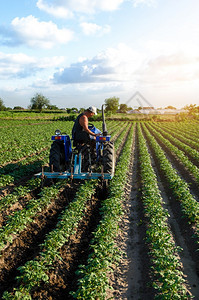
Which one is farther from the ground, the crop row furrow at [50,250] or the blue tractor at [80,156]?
the blue tractor at [80,156]

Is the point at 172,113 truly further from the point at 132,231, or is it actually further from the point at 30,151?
the point at 132,231

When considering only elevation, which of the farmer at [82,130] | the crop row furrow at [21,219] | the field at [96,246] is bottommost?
the field at [96,246]

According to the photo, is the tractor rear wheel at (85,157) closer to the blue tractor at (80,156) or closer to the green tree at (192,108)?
the blue tractor at (80,156)

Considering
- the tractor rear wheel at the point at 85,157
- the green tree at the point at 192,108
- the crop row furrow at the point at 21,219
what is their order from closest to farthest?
the crop row furrow at the point at 21,219, the tractor rear wheel at the point at 85,157, the green tree at the point at 192,108

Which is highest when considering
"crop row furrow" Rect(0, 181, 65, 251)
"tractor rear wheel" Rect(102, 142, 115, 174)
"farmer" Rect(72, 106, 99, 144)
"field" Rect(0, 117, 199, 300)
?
"farmer" Rect(72, 106, 99, 144)

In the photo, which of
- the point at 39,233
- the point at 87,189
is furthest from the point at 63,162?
the point at 39,233

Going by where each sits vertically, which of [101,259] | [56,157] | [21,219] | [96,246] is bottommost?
[101,259]

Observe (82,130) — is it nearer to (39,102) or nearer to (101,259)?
(101,259)

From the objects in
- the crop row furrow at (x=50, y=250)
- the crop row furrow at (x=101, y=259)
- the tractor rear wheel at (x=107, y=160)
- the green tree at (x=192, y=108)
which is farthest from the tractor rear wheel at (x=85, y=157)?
the green tree at (x=192, y=108)

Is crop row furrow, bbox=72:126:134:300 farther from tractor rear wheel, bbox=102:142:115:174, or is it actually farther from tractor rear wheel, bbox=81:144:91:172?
tractor rear wheel, bbox=81:144:91:172

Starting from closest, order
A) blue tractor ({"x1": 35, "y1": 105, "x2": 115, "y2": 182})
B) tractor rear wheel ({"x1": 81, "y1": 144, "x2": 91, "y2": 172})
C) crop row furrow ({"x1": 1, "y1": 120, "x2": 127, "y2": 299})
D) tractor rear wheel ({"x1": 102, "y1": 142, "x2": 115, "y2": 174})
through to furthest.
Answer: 1. crop row furrow ({"x1": 1, "y1": 120, "x2": 127, "y2": 299})
2. blue tractor ({"x1": 35, "y1": 105, "x2": 115, "y2": 182})
3. tractor rear wheel ({"x1": 81, "y1": 144, "x2": 91, "y2": 172})
4. tractor rear wheel ({"x1": 102, "y1": 142, "x2": 115, "y2": 174})

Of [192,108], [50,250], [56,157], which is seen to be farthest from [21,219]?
[192,108]

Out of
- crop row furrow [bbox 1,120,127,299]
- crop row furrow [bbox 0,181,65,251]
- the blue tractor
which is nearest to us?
crop row furrow [bbox 1,120,127,299]

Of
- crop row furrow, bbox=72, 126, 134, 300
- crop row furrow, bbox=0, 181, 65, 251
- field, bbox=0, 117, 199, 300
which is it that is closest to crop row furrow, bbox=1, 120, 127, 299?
field, bbox=0, 117, 199, 300
